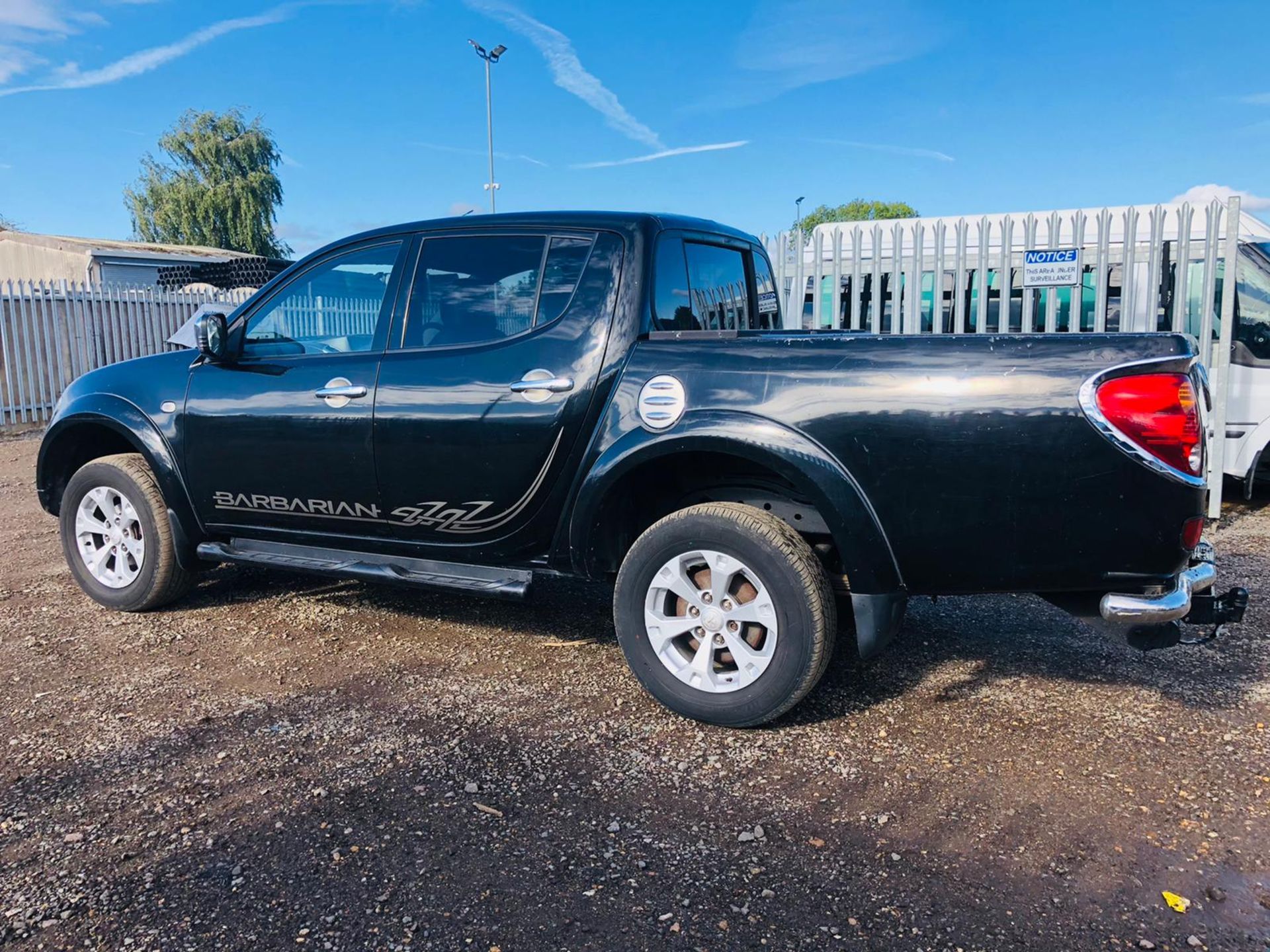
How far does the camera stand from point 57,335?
46.4 ft

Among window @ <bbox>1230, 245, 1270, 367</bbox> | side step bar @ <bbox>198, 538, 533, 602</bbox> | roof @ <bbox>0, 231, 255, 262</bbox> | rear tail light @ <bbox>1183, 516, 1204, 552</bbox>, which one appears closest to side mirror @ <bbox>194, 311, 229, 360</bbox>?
side step bar @ <bbox>198, 538, 533, 602</bbox>

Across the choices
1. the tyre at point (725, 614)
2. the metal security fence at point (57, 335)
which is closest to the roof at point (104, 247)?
the metal security fence at point (57, 335)

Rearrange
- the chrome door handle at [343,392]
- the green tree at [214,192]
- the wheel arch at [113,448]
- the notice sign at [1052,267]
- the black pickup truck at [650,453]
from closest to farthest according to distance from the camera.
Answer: the black pickup truck at [650,453] → the chrome door handle at [343,392] → the wheel arch at [113,448] → the notice sign at [1052,267] → the green tree at [214,192]

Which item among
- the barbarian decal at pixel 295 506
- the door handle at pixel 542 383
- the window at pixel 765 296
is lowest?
the barbarian decal at pixel 295 506

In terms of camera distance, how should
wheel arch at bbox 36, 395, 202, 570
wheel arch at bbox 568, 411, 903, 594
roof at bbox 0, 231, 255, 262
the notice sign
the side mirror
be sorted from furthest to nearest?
roof at bbox 0, 231, 255, 262 → the notice sign → wheel arch at bbox 36, 395, 202, 570 → the side mirror → wheel arch at bbox 568, 411, 903, 594

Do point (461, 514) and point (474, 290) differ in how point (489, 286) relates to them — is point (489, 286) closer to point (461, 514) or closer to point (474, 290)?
point (474, 290)

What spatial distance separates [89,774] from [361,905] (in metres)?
1.33

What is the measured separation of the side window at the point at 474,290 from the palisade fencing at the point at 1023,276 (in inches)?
160

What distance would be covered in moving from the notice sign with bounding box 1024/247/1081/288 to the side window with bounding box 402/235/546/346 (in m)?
4.98

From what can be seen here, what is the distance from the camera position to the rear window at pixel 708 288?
408 cm

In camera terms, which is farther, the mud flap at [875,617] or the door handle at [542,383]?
the door handle at [542,383]

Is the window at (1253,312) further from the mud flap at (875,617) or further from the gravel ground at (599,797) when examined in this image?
the mud flap at (875,617)

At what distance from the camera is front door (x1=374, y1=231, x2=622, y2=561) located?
388cm

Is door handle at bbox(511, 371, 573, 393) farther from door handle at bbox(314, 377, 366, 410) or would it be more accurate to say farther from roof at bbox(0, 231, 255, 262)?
roof at bbox(0, 231, 255, 262)
